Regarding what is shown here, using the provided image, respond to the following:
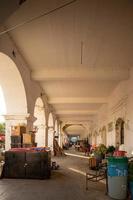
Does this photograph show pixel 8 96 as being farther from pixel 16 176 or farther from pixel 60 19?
pixel 60 19

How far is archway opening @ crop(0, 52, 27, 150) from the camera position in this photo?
372 inches

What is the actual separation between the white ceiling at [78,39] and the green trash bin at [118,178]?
346cm

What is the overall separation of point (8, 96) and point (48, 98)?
24.4 ft

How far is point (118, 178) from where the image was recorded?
634 centimetres

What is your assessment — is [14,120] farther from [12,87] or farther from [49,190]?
[49,190]

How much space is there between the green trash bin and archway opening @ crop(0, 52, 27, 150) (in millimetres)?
4661

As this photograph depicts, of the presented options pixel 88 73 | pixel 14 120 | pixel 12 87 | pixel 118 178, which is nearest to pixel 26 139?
pixel 14 120

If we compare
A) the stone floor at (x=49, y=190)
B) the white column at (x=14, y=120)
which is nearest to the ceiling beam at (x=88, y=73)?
the white column at (x=14, y=120)

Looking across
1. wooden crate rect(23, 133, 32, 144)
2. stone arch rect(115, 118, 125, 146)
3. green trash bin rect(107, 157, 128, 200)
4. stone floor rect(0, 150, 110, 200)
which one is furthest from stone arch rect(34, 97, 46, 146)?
green trash bin rect(107, 157, 128, 200)

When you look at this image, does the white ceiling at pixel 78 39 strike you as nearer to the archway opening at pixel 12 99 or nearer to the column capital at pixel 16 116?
the archway opening at pixel 12 99

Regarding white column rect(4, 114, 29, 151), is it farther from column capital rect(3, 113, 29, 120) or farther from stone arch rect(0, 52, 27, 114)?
stone arch rect(0, 52, 27, 114)

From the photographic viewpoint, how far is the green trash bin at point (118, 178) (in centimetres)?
630

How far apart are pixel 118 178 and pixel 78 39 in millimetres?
4027

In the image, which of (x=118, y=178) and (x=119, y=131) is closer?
(x=118, y=178)
